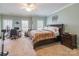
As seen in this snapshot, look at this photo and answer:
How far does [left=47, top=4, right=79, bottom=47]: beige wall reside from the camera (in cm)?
229

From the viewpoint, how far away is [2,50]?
210 centimetres

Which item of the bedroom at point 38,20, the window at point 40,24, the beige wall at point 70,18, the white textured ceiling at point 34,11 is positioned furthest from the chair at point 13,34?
the beige wall at point 70,18

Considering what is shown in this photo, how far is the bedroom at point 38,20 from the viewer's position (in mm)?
2174

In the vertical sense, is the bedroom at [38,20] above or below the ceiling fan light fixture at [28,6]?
below

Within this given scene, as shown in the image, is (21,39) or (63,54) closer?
(63,54)

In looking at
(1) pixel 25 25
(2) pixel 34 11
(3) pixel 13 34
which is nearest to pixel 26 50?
(3) pixel 13 34

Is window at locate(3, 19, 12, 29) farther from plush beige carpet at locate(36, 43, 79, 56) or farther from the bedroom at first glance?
plush beige carpet at locate(36, 43, 79, 56)

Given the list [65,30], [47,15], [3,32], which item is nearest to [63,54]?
[65,30]

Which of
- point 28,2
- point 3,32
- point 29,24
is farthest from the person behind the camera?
point 29,24

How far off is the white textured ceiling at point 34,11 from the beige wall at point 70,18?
0.18 m

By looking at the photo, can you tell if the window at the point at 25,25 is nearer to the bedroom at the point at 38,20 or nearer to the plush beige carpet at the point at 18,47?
the bedroom at the point at 38,20

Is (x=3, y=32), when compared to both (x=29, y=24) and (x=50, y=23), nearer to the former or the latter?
(x=29, y=24)

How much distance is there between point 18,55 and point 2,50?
349 millimetres

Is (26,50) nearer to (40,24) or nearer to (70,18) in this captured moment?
(40,24)
